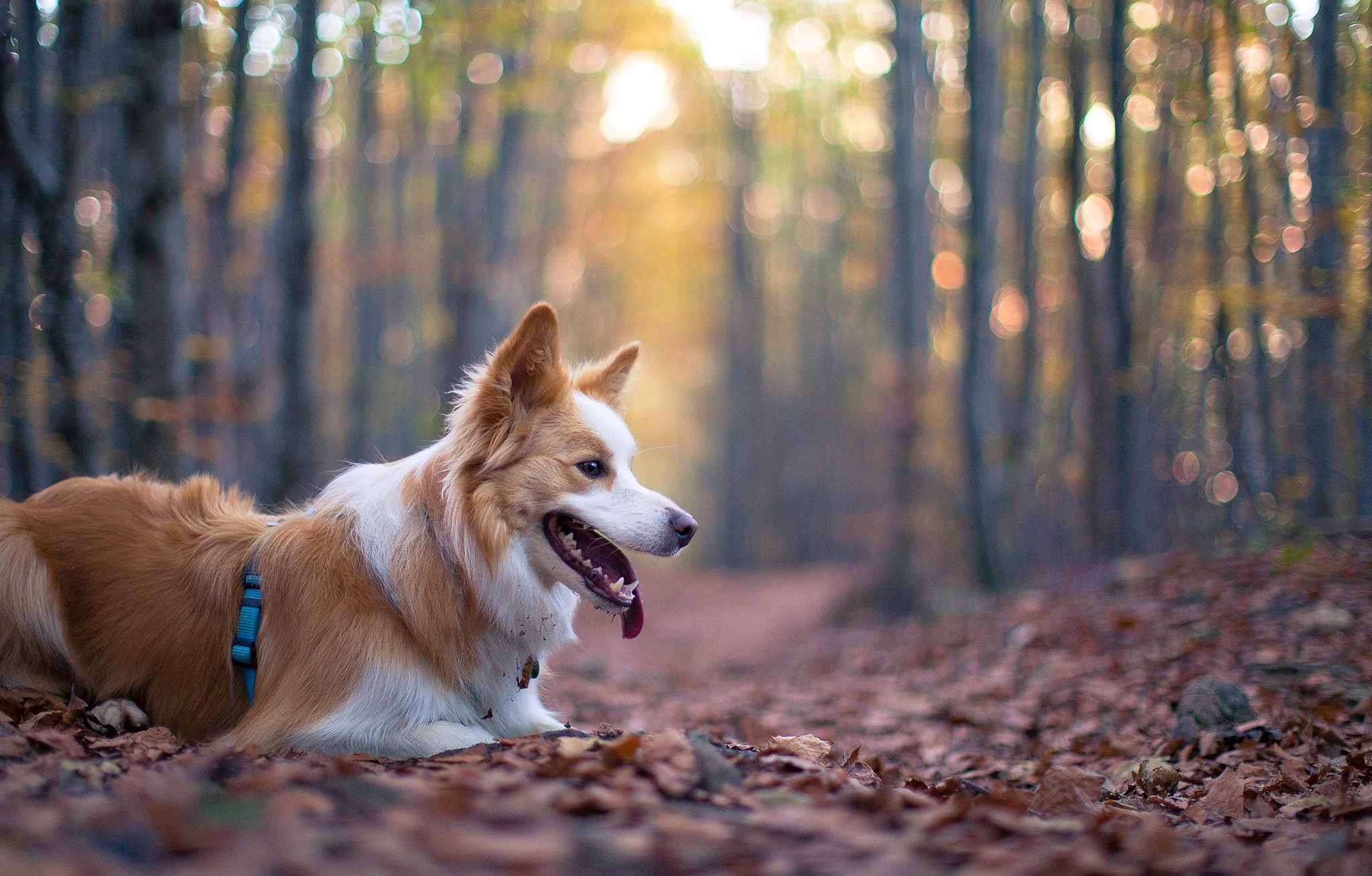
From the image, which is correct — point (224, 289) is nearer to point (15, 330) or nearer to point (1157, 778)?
point (15, 330)

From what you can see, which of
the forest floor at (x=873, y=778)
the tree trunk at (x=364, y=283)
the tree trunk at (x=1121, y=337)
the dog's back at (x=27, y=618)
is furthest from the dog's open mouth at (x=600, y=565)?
the tree trunk at (x=364, y=283)

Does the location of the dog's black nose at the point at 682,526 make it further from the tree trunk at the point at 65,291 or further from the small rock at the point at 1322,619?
the tree trunk at the point at 65,291

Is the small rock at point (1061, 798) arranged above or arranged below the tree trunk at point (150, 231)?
below

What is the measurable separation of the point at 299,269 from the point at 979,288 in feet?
26.8

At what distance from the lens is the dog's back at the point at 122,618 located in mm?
3619

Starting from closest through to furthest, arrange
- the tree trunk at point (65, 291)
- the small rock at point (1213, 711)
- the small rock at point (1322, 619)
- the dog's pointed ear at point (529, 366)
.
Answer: the dog's pointed ear at point (529, 366) < the small rock at point (1213, 711) < the small rock at point (1322, 619) < the tree trunk at point (65, 291)

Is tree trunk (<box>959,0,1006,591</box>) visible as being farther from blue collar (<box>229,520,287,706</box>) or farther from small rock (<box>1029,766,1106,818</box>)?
blue collar (<box>229,520,287,706</box>)

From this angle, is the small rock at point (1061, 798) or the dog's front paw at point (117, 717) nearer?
the small rock at point (1061, 798)

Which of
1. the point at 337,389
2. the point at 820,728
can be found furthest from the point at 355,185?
the point at 820,728

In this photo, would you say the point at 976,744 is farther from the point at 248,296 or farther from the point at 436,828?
the point at 248,296

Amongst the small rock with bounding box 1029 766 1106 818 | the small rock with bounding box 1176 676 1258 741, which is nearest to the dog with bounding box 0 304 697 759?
the small rock with bounding box 1029 766 1106 818

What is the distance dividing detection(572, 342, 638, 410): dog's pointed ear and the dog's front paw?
2.26 meters

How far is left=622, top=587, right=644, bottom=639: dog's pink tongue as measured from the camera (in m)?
4.01

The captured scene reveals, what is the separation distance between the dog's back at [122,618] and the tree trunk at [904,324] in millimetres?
9843
